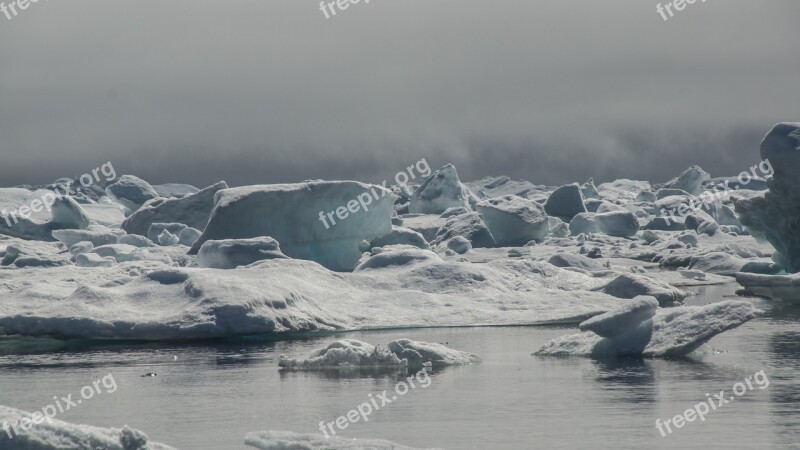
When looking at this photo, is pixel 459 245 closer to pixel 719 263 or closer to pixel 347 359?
pixel 719 263

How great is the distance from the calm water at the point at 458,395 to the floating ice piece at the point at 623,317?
0.47 m

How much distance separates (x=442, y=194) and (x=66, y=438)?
183 feet

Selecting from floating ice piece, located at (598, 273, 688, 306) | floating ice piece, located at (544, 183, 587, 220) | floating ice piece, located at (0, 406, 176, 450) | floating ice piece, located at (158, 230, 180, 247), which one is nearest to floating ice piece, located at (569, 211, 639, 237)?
floating ice piece, located at (544, 183, 587, 220)

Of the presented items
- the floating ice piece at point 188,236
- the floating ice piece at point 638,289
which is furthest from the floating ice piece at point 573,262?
the floating ice piece at point 188,236

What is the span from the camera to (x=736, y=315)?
13.5 metres

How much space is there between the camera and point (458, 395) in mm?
11203

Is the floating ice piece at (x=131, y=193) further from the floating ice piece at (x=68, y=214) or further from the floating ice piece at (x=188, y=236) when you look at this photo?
the floating ice piece at (x=188, y=236)

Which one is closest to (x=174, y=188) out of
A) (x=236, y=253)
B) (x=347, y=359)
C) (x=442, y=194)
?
(x=442, y=194)

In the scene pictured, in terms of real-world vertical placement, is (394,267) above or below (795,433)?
above

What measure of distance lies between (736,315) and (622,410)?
4.22m

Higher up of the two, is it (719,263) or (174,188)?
(174,188)

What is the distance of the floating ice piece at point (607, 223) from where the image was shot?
51.3 m

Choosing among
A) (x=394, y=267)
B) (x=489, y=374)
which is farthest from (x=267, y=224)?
(x=489, y=374)

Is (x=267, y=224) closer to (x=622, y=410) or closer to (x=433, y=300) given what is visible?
(x=433, y=300)
